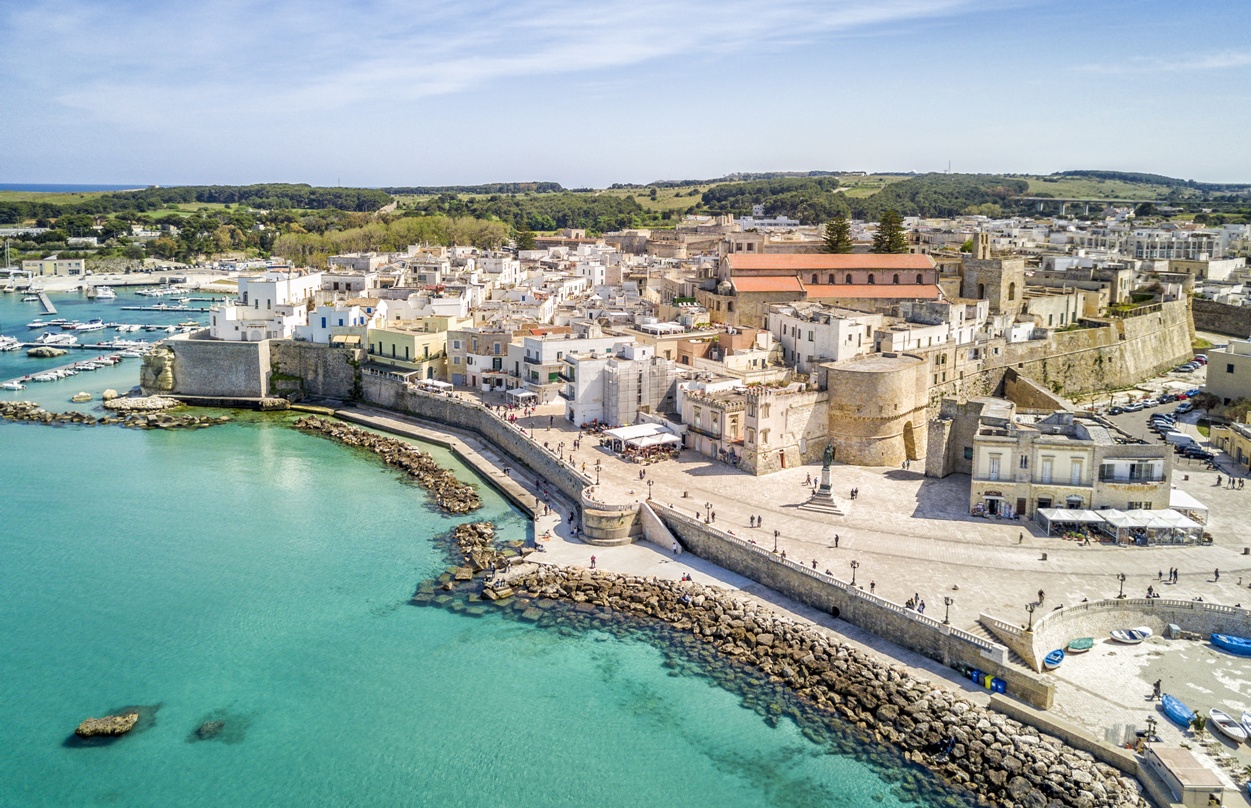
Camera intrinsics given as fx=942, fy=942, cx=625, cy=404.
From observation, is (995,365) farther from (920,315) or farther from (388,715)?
(388,715)

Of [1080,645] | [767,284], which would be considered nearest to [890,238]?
[767,284]

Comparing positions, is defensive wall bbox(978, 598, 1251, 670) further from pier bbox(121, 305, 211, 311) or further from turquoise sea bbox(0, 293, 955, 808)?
pier bbox(121, 305, 211, 311)

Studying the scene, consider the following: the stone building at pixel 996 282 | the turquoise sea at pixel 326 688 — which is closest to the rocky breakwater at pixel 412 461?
the turquoise sea at pixel 326 688

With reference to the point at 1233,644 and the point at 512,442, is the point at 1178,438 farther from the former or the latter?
the point at 512,442

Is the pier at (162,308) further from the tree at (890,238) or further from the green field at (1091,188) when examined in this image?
the green field at (1091,188)

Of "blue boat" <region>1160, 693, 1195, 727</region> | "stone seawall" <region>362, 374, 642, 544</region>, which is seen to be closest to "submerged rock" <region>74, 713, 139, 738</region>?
"stone seawall" <region>362, 374, 642, 544</region>

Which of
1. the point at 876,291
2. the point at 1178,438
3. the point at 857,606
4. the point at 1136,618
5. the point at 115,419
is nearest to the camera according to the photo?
the point at 1136,618
